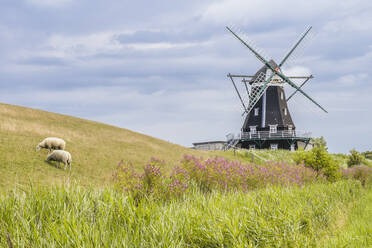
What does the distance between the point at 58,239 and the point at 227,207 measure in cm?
389

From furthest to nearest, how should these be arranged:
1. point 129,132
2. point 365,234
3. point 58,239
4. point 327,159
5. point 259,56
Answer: point 259,56 < point 129,132 < point 327,159 < point 365,234 < point 58,239

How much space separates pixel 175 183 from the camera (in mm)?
10727

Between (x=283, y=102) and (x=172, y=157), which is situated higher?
(x=283, y=102)

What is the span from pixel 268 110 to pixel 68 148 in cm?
3025

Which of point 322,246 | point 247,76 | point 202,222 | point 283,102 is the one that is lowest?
point 322,246

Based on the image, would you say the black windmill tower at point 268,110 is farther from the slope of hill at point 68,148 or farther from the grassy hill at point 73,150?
the slope of hill at point 68,148

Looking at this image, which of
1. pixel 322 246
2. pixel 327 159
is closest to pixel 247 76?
pixel 327 159

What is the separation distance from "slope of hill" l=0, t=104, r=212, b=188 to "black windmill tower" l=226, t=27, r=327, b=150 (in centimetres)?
1521

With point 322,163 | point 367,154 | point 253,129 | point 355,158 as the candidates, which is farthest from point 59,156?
point 367,154

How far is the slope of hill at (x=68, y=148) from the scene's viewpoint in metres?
16.7

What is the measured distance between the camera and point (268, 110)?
45438 millimetres

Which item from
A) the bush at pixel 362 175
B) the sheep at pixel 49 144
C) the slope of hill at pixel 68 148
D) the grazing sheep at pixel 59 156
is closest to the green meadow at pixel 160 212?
the slope of hill at pixel 68 148

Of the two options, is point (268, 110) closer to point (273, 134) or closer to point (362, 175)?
point (273, 134)

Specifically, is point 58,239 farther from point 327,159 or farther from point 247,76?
point 247,76
